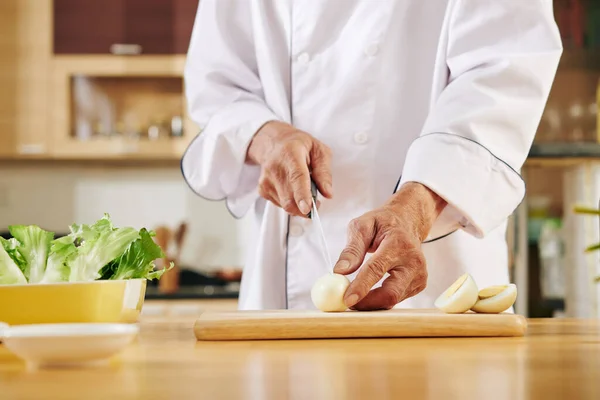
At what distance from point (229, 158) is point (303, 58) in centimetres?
20

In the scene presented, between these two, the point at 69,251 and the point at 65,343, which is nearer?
the point at 65,343

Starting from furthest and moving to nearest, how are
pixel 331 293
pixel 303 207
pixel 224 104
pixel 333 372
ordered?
pixel 224 104, pixel 303 207, pixel 331 293, pixel 333 372

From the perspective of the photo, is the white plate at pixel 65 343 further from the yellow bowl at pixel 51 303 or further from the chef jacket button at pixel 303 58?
the chef jacket button at pixel 303 58

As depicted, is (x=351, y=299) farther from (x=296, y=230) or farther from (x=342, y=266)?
(x=296, y=230)

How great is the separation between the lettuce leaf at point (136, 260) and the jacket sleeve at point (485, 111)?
371mm

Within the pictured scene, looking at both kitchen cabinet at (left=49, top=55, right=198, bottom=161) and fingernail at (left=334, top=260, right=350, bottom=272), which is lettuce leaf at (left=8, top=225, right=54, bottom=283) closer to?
fingernail at (left=334, top=260, right=350, bottom=272)

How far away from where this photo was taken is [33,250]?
2.57 feet

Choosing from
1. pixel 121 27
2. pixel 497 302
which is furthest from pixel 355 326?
pixel 121 27

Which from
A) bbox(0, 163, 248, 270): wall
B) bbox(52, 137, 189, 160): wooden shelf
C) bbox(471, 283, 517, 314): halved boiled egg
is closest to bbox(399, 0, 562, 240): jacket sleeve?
bbox(471, 283, 517, 314): halved boiled egg

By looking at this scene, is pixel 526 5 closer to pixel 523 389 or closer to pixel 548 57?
pixel 548 57

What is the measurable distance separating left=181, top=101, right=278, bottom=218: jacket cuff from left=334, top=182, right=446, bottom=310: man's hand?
1.04 ft

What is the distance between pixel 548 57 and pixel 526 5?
8 cm

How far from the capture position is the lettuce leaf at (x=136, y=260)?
2.62ft

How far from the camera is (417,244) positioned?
3.02ft
